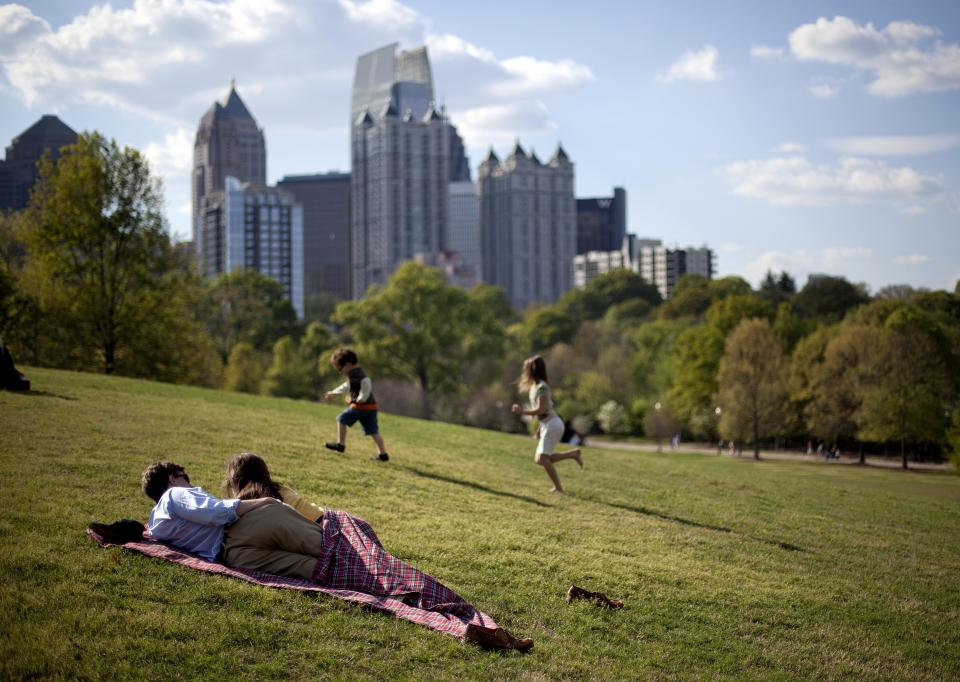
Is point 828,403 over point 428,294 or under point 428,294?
under

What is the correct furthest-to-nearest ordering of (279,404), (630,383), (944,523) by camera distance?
(630,383) < (279,404) < (944,523)

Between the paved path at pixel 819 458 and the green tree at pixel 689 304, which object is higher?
the green tree at pixel 689 304

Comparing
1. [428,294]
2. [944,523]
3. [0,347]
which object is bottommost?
[944,523]

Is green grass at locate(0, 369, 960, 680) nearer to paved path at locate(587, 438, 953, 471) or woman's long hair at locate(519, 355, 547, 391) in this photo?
woman's long hair at locate(519, 355, 547, 391)

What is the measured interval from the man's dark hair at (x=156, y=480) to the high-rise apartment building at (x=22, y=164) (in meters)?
36.8

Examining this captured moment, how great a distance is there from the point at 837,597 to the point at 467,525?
4.13m

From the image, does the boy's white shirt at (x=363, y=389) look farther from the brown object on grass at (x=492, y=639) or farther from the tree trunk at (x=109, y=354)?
the tree trunk at (x=109, y=354)

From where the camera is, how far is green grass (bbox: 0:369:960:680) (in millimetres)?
6328

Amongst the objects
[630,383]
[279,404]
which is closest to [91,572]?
[279,404]

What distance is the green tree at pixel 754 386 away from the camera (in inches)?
2194

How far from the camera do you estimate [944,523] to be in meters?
15.6

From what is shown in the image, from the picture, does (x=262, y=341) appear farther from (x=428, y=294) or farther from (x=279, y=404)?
(x=279, y=404)


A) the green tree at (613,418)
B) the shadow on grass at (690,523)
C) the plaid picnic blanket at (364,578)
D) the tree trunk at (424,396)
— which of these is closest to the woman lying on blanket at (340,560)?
the plaid picnic blanket at (364,578)

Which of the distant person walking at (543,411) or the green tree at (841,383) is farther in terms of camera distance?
the green tree at (841,383)
